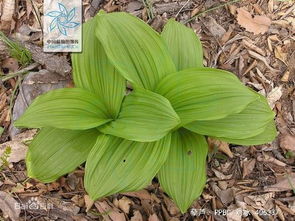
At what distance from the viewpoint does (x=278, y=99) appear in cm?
248

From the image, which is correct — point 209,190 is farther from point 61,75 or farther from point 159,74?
point 61,75

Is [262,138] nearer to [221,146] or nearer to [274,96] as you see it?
[221,146]

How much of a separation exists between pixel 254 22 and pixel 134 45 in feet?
3.57

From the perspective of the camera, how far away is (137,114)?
181 centimetres

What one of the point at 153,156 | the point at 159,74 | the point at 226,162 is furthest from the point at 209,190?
the point at 159,74

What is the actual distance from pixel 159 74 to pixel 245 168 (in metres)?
0.84

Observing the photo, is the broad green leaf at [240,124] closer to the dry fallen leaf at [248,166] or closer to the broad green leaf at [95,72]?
the broad green leaf at [95,72]

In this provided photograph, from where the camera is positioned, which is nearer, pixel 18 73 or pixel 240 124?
pixel 240 124

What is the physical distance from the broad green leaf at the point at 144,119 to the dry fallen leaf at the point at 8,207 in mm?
778

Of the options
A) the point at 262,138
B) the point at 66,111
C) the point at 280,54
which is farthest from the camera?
the point at 280,54

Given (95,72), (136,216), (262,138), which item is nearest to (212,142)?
(262,138)

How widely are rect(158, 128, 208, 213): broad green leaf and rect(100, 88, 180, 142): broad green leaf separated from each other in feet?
0.96

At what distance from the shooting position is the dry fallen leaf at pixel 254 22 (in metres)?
2.61

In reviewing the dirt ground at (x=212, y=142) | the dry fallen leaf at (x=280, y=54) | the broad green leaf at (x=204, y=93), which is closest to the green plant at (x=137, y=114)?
the broad green leaf at (x=204, y=93)
